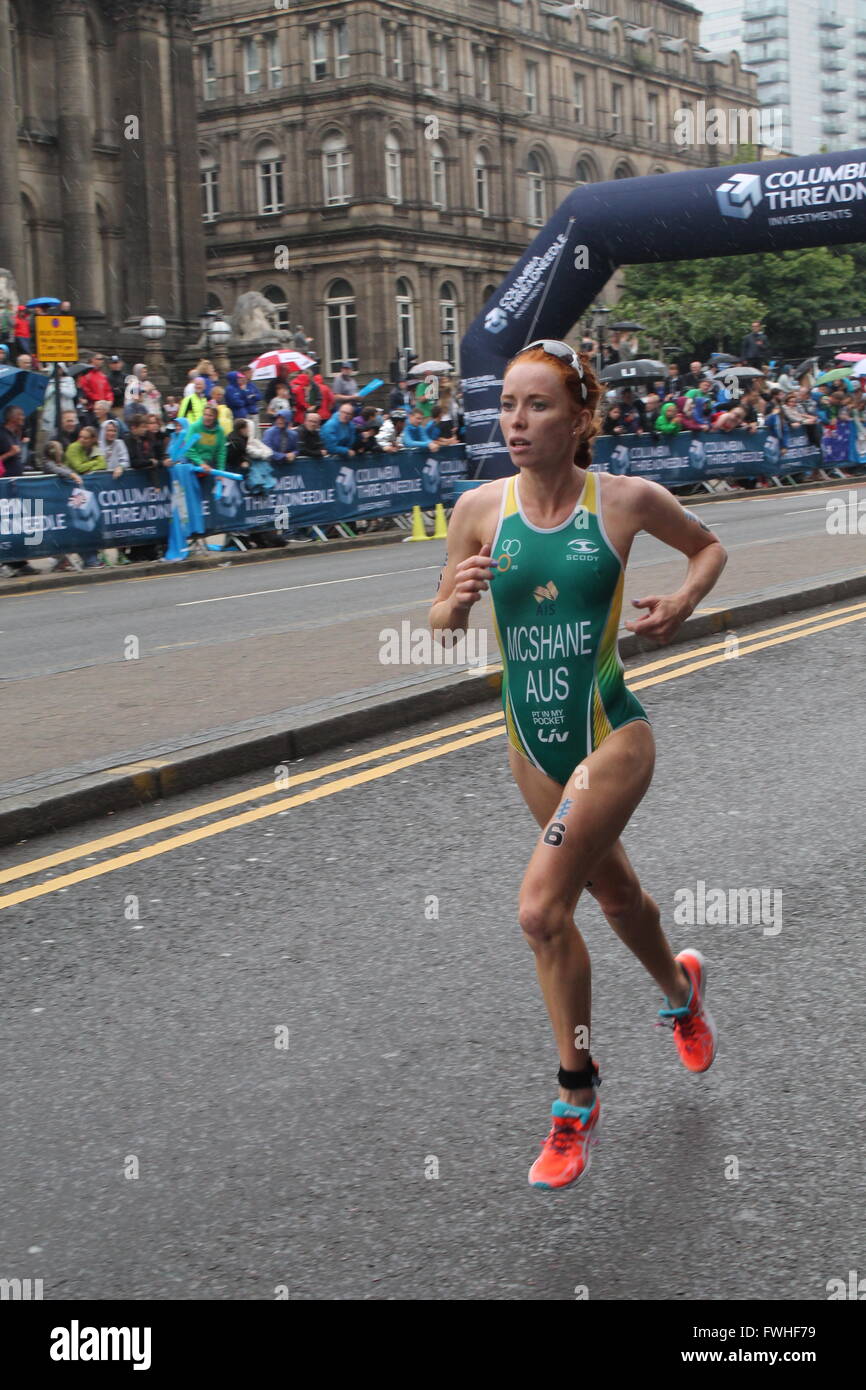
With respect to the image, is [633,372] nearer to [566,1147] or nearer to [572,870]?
[572,870]

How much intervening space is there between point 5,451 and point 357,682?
11160 mm

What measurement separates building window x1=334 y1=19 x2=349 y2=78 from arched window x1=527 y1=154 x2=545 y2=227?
1167 cm

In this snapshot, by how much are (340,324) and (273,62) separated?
34.8 ft

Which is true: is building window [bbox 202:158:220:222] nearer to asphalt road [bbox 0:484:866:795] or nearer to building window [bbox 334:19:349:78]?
building window [bbox 334:19:349:78]

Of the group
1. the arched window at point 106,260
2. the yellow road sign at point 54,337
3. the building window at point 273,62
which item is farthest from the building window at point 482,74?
the yellow road sign at point 54,337

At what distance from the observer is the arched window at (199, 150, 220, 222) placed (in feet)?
236

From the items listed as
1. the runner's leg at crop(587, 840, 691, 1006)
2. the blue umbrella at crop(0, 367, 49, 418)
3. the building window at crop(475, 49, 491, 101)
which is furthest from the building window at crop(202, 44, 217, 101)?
the runner's leg at crop(587, 840, 691, 1006)

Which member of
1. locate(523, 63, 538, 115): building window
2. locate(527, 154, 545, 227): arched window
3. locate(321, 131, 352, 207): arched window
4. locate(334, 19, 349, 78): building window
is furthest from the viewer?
locate(523, 63, 538, 115): building window

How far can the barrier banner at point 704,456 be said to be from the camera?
99.7ft

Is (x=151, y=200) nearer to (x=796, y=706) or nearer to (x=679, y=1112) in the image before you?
(x=796, y=706)

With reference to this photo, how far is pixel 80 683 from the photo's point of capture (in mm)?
10680

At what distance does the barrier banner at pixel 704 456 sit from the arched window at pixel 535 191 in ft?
145

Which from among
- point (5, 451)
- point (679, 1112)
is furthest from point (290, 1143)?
point (5, 451)

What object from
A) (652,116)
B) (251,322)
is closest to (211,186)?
(652,116)
